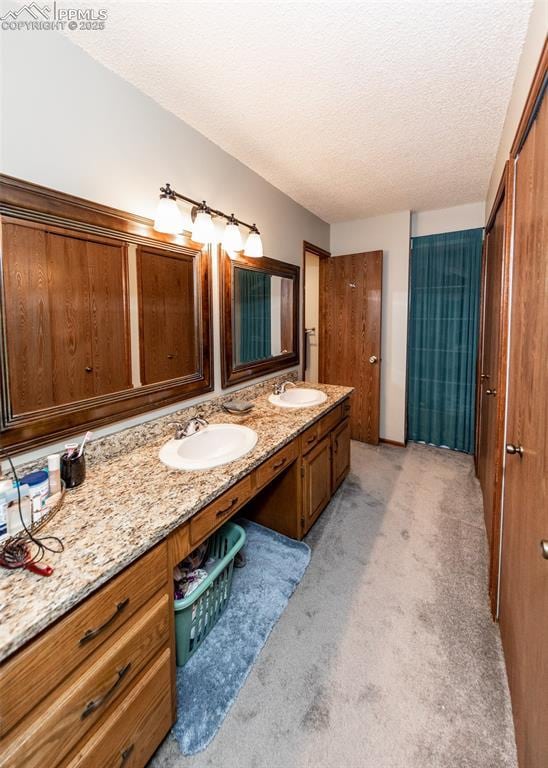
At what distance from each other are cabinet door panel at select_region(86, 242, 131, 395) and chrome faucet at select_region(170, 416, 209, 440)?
12.3 inches

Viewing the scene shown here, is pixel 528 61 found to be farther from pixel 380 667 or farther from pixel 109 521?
pixel 380 667

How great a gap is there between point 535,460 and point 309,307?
11.0 feet

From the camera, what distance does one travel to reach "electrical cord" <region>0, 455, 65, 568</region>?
0.80m

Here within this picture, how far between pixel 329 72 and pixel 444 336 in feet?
8.15

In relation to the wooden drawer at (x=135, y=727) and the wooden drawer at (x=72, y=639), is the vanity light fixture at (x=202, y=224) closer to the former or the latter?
the wooden drawer at (x=72, y=639)

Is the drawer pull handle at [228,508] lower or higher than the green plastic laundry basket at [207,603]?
higher

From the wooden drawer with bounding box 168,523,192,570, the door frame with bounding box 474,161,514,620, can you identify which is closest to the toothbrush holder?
the wooden drawer with bounding box 168,523,192,570

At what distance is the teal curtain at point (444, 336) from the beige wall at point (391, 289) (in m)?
0.11

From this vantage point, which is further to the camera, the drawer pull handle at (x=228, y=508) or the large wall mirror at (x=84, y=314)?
the drawer pull handle at (x=228, y=508)

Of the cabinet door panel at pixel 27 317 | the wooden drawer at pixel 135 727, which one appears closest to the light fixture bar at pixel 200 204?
the cabinet door panel at pixel 27 317

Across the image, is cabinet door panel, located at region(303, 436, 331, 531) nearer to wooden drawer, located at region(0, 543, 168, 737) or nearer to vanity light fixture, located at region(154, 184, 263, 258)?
wooden drawer, located at region(0, 543, 168, 737)

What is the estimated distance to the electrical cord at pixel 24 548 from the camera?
2.64 ft

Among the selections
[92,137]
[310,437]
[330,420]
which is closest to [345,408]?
[330,420]

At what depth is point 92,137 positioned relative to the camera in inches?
51.8
